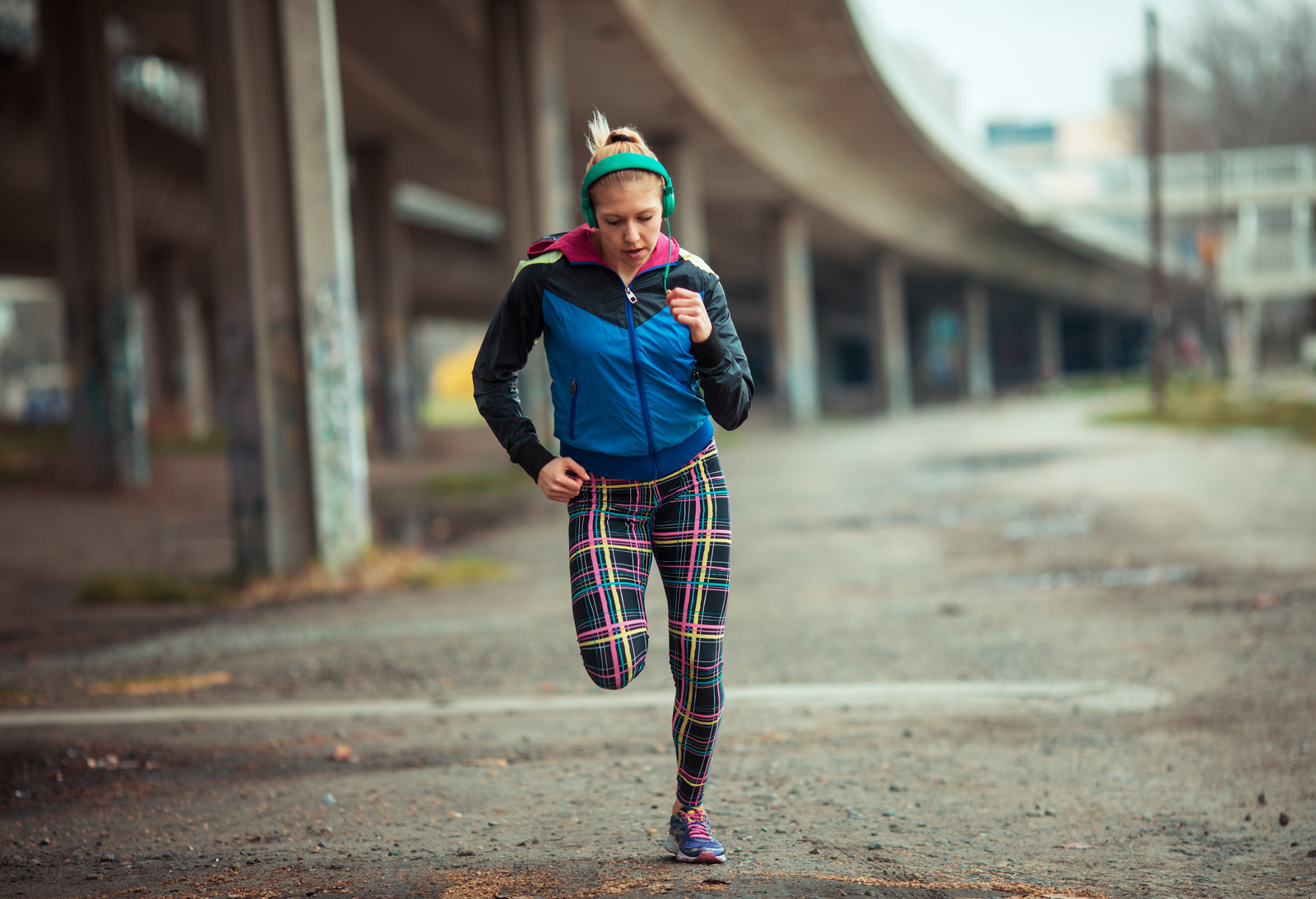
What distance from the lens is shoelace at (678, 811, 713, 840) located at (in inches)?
142

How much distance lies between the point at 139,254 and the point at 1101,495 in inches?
1372

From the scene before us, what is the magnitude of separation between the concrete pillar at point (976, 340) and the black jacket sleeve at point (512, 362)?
2331 inches

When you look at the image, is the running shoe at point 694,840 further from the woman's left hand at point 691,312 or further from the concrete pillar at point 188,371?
the concrete pillar at point 188,371

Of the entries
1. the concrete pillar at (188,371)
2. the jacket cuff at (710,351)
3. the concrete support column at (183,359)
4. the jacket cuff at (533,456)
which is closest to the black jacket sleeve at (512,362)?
the jacket cuff at (533,456)

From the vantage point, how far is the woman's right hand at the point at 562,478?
11.3 ft

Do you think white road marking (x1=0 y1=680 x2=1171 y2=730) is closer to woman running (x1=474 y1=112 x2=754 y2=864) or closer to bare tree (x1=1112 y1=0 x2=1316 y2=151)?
woman running (x1=474 y1=112 x2=754 y2=864)

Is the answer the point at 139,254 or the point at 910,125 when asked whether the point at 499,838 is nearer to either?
the point at 910,125

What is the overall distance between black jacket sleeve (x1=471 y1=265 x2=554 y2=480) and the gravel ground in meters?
1.23

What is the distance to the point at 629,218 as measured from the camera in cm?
336

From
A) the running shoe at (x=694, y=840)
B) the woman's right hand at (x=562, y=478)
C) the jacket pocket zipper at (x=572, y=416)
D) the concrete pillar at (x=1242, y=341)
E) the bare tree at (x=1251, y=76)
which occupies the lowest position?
the running shoe at (x=694, y=840)

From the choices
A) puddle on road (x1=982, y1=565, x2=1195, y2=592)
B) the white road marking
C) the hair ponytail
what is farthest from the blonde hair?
puddle on road (x1=982, y1=565, x2=1195, y2=592)

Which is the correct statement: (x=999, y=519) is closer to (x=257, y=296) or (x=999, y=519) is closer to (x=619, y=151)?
(x=257, y=296)

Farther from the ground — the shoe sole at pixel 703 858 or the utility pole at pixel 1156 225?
the utility pole at pixel 1156 225

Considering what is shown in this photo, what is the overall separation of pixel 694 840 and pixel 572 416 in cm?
129
